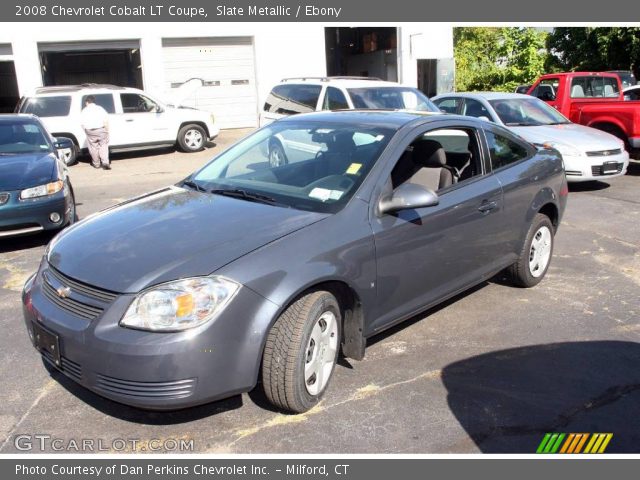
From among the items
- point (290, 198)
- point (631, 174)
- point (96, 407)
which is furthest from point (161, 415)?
point (631, 174)

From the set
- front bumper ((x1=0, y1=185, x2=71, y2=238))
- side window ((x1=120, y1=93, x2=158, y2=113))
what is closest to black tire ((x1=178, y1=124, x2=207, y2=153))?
side window ((x1=120, y1=93, x2=158, y2=113))

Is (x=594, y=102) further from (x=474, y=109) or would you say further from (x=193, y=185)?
(x=193, y=185)

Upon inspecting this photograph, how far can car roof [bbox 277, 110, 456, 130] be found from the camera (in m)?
4.39

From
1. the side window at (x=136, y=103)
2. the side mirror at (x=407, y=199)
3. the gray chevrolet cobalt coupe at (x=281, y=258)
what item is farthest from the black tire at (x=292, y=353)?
the side window at (x=136, y=103)

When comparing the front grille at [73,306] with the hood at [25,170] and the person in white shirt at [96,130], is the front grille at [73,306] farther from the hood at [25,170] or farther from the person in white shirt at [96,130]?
the person in white shirt at [96,130]

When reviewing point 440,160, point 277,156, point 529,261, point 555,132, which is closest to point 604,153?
point 555,132

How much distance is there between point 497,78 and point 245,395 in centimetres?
2196

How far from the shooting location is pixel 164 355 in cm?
293

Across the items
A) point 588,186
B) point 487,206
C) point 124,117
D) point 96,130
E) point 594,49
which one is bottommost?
point 588,186

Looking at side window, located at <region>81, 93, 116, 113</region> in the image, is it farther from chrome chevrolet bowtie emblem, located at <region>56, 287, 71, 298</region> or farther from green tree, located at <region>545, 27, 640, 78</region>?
green tree, located at <region>545, 27, 640, 78</region>

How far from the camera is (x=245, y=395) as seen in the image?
145 inches

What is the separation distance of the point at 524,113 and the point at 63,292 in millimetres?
→ 9402

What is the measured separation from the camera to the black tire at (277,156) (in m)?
4.54
